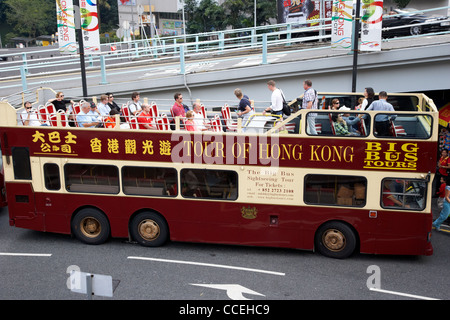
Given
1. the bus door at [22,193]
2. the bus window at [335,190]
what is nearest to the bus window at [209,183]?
the bus window at [335,190]

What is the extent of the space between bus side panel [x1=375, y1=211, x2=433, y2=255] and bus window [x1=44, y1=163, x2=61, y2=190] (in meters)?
6.82

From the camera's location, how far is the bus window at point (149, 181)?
943 cm

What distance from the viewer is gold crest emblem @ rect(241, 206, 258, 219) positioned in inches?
361

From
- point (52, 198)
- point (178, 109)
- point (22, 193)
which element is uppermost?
point (178, 109)

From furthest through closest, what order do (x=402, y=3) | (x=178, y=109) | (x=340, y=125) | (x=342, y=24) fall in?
(x=402, y=3) < (x=342, y=24) < (x=178, y=109) < (x=340, y=125)

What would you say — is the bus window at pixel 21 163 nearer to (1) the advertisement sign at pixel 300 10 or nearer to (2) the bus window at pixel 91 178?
(2) the bus window at pixel 91 178

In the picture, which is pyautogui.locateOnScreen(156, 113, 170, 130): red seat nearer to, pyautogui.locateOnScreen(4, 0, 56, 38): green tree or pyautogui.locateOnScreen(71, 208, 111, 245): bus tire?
pyautogui.locateOnScreen(71, 208, 111, 245): bus tire

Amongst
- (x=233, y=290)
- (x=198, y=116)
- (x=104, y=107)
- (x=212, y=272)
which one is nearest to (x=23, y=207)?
(x=104, y=107)

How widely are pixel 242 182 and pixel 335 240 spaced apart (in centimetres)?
224

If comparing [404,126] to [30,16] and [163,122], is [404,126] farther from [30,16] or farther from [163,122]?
[30,16]

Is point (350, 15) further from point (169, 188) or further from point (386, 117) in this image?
point (169, 188)

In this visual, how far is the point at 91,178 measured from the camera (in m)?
9.75

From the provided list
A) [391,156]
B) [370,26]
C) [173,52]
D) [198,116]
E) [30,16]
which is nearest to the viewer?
[391,156]

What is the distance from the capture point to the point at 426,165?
8320 mm
